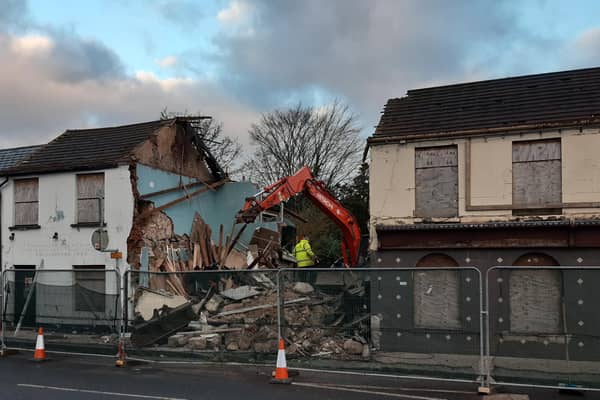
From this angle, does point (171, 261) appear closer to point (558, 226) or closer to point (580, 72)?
point (558, 226)

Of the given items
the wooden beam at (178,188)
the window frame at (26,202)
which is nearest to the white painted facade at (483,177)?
the wooden beam at (178,188)

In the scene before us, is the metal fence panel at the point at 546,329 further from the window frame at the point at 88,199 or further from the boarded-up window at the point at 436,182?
the window frame at the point at 88,199

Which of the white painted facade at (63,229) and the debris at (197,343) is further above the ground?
the white painted facade at (63,229)

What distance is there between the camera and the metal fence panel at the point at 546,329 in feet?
29.3

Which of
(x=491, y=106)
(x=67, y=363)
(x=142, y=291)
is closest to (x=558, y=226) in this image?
(x=491, y=106)

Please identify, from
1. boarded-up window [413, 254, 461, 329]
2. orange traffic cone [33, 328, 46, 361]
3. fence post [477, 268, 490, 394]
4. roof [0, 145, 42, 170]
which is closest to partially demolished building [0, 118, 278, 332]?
roof [0, 145, 42, 170]

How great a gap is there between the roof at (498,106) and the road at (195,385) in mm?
6660

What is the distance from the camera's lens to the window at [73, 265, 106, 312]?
13.1m

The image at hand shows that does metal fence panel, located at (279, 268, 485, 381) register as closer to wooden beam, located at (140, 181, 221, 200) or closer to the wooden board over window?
the wooden board over window

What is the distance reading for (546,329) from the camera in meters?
9.28

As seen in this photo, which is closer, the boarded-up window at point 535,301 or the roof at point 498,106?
the boarded-up window at point 535,301

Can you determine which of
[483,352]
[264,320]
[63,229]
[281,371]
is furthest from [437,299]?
[63,229]

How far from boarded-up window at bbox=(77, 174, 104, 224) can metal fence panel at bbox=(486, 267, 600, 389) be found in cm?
→ 1424

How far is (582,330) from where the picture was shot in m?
8.91
